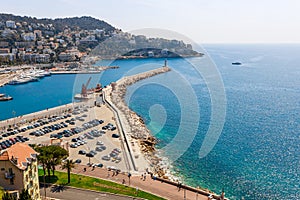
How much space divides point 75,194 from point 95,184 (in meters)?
1.61

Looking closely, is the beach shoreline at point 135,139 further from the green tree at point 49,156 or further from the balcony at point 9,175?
the balcony at point 9,175

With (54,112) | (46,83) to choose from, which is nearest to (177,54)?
(46,83)

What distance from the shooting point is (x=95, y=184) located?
Answer: 18188mm

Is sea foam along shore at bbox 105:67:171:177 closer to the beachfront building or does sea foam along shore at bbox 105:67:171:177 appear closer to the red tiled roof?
the red tiled roof

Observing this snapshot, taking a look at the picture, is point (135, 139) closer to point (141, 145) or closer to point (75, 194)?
point (141, 145)

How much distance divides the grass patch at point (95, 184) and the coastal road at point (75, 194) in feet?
1.38

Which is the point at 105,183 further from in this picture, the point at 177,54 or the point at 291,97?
the point at 177,54

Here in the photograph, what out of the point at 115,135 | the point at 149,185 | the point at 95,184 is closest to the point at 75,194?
the point at 95,184

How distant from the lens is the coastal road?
16583 mm

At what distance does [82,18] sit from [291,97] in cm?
17542

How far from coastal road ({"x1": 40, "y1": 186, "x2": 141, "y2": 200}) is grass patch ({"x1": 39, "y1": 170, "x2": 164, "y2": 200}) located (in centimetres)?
42

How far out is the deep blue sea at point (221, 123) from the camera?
22.2 meters

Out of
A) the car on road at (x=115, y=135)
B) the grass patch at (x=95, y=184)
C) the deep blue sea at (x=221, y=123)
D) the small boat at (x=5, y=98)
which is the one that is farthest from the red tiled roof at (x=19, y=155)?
the small boat at (x=5, y=98)

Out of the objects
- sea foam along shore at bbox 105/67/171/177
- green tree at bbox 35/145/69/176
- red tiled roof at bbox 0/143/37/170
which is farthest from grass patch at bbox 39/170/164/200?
sea foam along shore at bbox 105/67/171/177
